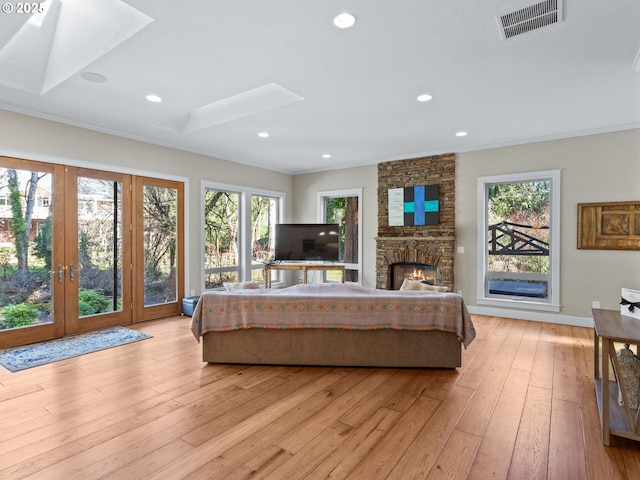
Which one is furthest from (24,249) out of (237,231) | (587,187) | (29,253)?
(587,187)

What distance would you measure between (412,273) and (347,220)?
5.95 ft

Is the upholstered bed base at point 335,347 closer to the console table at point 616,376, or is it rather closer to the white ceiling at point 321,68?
the console table at point 616,376

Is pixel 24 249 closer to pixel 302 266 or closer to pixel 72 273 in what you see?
pixel 72 273

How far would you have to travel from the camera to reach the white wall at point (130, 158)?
4062 millimetres

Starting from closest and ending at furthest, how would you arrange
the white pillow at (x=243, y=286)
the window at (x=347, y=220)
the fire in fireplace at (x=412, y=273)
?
the white pillow at (x=243, y=286), the fire in fireplace at (x=412, y=273), the window at (x=347, y=220)

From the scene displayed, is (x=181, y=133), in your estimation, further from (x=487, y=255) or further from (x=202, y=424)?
(x=487, y=255)

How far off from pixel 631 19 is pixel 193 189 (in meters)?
5.66

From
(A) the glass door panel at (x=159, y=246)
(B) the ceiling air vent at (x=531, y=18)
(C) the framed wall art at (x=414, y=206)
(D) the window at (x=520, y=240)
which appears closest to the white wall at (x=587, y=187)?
(D) the window at (x=520, y=240)

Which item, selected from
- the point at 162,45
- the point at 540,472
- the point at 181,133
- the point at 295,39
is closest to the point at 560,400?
the point at 540,472

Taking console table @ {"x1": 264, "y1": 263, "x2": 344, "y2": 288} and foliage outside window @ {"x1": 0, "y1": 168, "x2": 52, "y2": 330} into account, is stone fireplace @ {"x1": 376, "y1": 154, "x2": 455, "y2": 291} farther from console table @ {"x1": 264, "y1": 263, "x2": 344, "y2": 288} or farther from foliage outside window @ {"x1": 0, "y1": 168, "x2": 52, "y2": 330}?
foliage outside window @ {"x1": 0, "y1": 168, "x2": 52, "y2": 330}

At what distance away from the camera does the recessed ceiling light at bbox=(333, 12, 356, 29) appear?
7.69ft

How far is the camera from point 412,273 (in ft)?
21.1

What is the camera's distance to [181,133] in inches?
194

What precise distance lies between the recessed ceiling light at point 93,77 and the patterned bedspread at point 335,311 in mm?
2330
